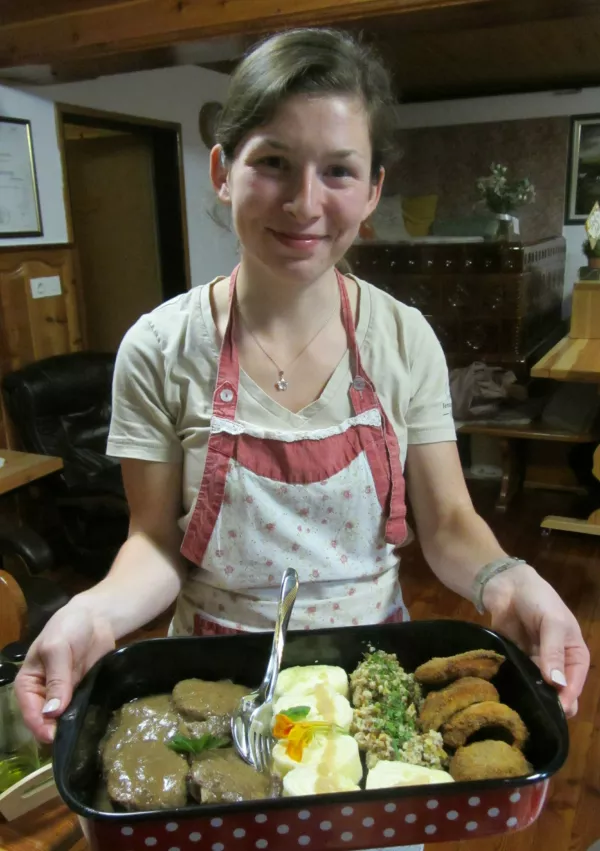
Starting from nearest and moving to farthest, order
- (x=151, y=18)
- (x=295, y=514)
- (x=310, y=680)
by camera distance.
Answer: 1. (x=310, y=680)
2. (x=295, y=514)
3. (x=151, y=18)

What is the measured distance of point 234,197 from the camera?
2.61 feet

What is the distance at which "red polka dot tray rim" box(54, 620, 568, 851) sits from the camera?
570mm

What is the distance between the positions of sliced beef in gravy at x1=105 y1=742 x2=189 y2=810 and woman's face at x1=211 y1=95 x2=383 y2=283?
0.51 metres

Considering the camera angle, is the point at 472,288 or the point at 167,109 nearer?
Result: the point at 472,288

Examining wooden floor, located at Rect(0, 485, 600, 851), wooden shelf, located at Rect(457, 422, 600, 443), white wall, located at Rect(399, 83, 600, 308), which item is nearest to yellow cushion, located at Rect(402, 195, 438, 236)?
white wall, located at Rect(399, 83, 600, 308)

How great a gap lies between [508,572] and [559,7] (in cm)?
179

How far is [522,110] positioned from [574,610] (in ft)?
10.1

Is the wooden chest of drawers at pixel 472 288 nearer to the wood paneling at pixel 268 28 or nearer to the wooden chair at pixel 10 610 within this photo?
the wood paneling at pixel 268 28

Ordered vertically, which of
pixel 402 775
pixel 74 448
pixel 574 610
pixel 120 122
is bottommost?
pixel 574 610

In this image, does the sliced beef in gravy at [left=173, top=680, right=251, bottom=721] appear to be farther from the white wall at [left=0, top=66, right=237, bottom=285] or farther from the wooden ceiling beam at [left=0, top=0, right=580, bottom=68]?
the white wall at [left=0, top=66, right=237, bottom=285]

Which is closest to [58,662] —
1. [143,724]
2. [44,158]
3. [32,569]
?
[143,724]

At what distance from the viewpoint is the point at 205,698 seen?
0.76m

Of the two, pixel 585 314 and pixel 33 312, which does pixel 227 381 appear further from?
pixel 585 314

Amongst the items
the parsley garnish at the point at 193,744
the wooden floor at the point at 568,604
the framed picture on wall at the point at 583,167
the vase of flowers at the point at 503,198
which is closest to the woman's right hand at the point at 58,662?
the parsley garnish at the point at 193,744
